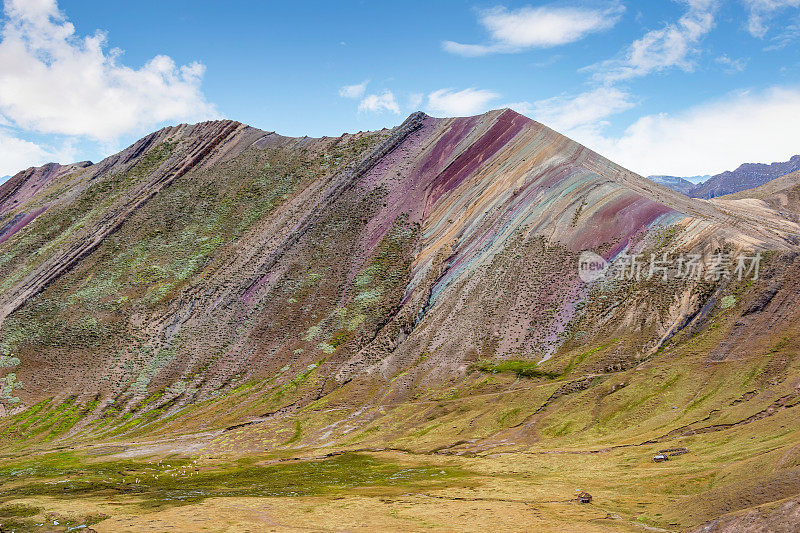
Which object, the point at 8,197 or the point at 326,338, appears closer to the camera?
the point at 326,338

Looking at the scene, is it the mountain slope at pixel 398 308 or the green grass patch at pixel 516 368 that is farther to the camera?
the green grass patch at pixel 516 368

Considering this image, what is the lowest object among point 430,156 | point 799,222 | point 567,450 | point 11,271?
point 567,450

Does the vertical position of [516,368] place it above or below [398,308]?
below

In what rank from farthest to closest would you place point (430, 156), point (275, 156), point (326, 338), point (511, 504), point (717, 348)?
point (275, 156) → point (430, 156) → point (326, 338) → point (717, 348) → point (511, 504)

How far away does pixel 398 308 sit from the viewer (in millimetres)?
94688

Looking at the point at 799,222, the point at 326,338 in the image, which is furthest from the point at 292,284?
the point at 799,222

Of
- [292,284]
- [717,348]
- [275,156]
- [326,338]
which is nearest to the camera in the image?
[717,348]

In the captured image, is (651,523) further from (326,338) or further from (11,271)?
(11,271)

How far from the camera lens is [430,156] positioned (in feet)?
406

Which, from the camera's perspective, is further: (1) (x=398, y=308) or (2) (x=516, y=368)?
(1) (x=398, y=308)

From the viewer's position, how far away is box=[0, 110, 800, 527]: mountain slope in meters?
66.5

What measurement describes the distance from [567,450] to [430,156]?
80147 mm

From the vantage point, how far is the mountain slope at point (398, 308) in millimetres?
66500

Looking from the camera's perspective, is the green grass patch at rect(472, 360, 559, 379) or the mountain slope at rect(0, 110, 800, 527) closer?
the mountain slope at rect(0, 110, 800, 527)
